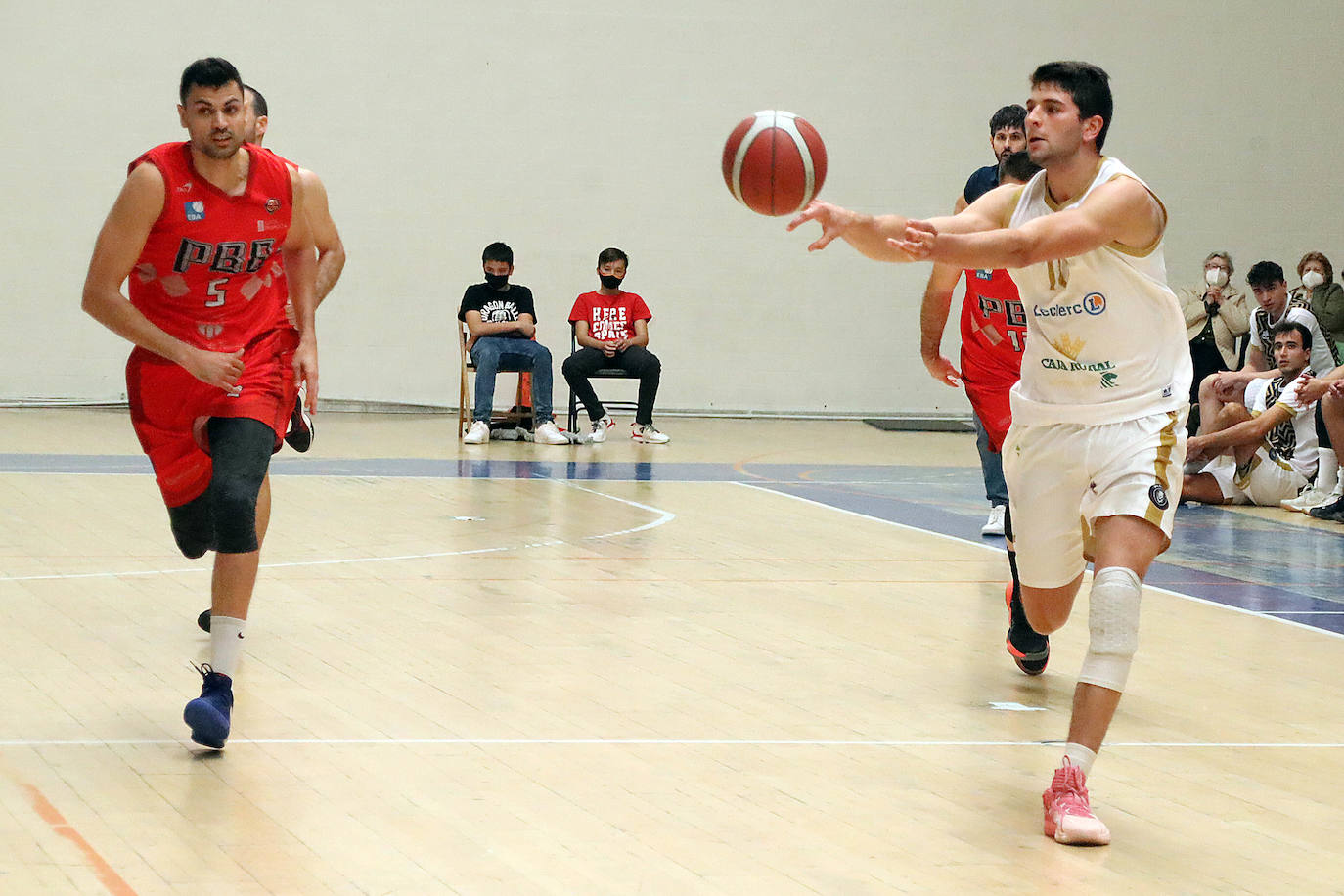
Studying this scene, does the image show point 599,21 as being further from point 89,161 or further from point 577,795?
point 577,795

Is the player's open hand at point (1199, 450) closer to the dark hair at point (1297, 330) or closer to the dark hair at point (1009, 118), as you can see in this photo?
the dark hair at point (1297, 330)

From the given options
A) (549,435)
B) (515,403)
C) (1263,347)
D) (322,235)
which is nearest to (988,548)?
(1263,347)

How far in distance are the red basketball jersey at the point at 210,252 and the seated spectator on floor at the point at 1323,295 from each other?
9142 mm

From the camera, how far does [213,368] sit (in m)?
4.16

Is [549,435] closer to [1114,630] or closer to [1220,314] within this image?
[1220,314]

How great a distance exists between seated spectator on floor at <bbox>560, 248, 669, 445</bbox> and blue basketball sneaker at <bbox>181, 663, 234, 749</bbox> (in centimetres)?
889

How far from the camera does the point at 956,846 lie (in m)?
3.48

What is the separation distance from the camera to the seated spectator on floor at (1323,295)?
12.1 m

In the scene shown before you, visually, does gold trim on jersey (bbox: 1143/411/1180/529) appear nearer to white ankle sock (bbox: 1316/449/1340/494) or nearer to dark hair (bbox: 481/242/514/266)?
white ankle sock (bbox: 1316/449/1340/494)

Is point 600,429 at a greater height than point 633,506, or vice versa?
point 600,429

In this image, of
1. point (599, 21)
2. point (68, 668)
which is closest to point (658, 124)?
point (599, 21)

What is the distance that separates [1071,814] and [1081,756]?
170mm

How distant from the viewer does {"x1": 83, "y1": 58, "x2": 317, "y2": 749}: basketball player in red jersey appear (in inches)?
164

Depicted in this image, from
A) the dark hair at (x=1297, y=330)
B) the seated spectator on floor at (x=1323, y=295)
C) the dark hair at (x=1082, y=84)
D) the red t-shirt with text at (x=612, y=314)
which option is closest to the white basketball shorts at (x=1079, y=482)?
the dark hair at (x=1082, y=84)
